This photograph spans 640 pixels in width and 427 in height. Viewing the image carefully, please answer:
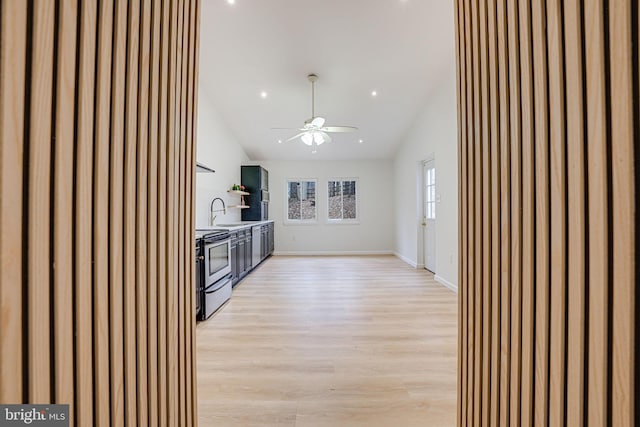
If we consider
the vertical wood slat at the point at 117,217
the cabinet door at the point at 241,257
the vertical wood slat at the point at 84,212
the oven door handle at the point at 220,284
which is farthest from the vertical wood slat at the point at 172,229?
the cabinet door at the point at 241,257

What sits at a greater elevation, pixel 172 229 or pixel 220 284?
pixel 172 229

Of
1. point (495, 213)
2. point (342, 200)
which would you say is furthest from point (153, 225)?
point (342, 200)

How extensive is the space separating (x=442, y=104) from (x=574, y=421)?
15.2 ft

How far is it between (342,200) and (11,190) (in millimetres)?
8012

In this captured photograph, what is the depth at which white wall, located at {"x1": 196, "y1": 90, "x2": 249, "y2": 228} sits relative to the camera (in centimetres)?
488

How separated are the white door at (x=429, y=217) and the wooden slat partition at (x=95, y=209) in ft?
16.8

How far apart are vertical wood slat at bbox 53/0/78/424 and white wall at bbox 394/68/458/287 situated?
3.82 meters

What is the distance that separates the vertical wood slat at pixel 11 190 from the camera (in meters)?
0.58

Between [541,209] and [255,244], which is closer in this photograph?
[541,209]

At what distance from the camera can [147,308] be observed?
1.00 meters

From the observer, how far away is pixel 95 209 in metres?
0.80

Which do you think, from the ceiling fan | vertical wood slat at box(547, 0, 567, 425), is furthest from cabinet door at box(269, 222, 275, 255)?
vertical wood slat at box(547, 0, 567, 425)

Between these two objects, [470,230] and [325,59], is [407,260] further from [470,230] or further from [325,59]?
[470,230]

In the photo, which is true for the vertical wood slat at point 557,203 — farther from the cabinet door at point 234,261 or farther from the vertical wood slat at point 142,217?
the cabinet door at point 234,261
